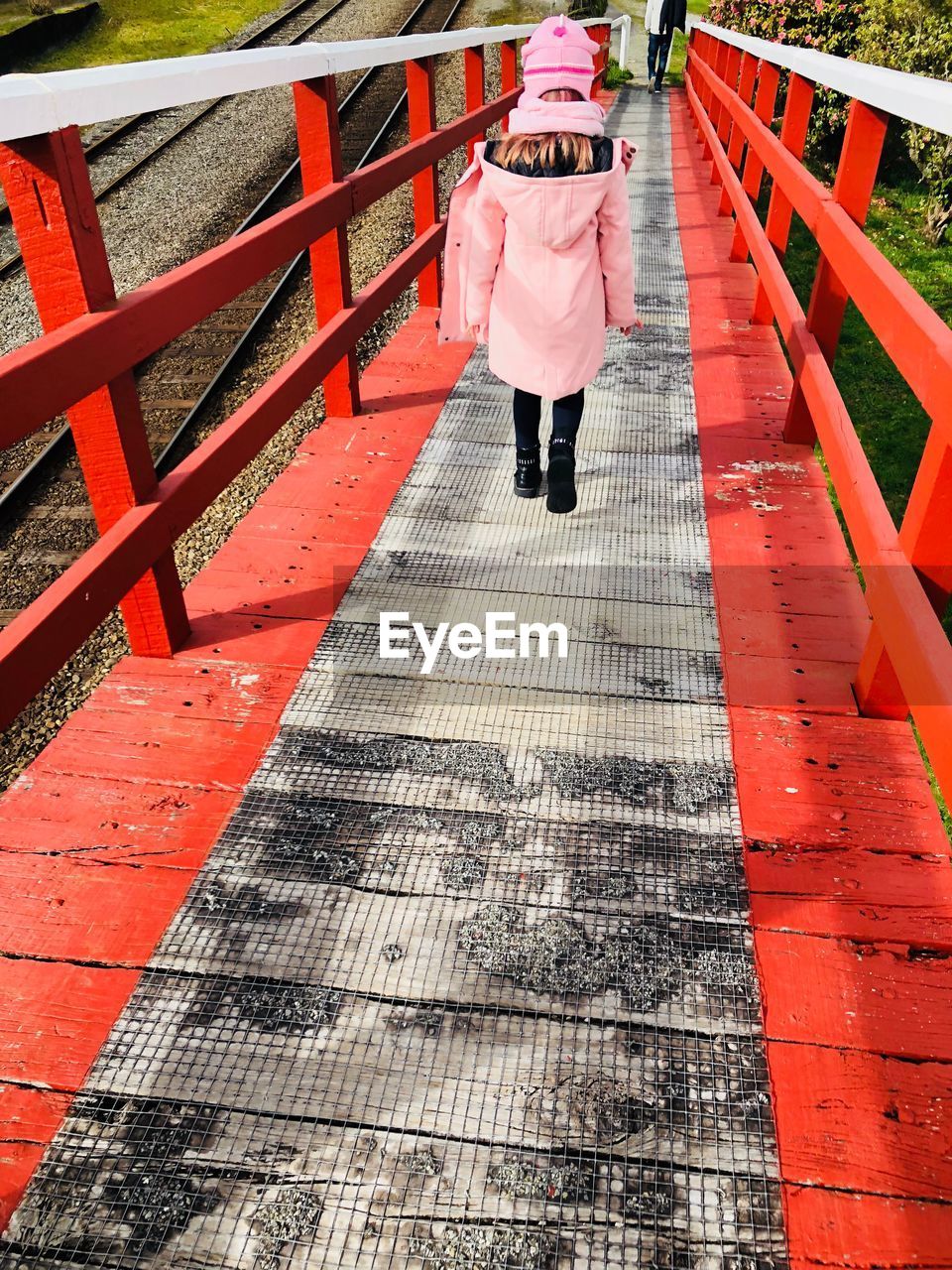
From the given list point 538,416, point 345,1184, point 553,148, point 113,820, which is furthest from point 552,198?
point 345,1184

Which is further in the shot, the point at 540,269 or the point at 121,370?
the point at 540,269

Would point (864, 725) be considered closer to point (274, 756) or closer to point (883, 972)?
point (883, 972)

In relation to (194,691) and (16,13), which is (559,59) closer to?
(194,691)

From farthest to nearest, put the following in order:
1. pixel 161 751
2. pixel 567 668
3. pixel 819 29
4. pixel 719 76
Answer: pixel 819 29
pixel 719 76
pixel 567 668
pixel 161 751

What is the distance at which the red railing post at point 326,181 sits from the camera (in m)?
3.38

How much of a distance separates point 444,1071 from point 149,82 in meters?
2.17

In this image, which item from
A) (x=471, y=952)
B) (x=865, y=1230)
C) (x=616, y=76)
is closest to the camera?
(x=865, y=1230)

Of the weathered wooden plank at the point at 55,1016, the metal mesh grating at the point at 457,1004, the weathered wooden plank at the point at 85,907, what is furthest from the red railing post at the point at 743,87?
the weathered wooden plank at the point at 55,1016

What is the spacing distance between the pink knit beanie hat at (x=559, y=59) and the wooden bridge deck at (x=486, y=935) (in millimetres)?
1389

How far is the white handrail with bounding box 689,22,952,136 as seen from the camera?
1.85 meters

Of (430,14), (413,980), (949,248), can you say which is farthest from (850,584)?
(430,14)

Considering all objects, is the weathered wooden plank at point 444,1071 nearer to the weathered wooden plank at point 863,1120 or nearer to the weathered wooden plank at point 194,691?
the weathered wooden plank at point 863,1120

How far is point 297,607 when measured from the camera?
117 inches

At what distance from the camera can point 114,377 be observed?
215cm
